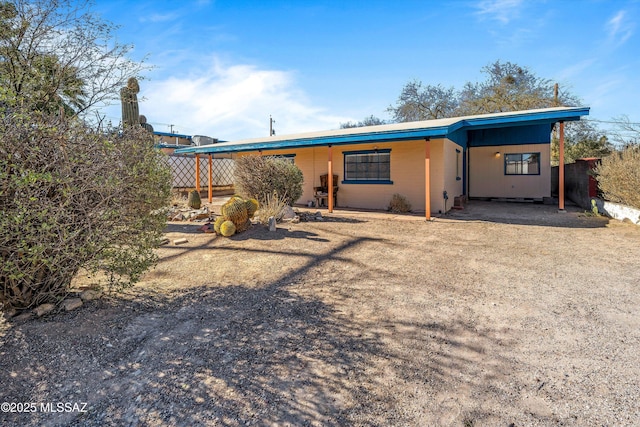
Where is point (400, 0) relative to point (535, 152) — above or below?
above

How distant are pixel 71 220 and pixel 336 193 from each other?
9137 mm

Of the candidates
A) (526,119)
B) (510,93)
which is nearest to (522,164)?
(526,119)

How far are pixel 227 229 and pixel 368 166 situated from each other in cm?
592

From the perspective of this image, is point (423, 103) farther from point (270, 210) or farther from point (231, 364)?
point (231, 364)

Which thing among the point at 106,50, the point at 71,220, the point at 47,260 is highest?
the point at 106,50

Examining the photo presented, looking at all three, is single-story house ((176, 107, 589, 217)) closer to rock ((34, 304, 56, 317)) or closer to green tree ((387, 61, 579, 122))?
rock ((34, 304, 56, 317))

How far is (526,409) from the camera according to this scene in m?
1.76

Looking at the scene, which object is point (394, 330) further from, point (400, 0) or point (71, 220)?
point (400, 0)

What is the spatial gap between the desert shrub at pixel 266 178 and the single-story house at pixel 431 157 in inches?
62.3

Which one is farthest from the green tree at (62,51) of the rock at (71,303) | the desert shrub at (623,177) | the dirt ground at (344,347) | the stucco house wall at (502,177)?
the stucco house wall at (502,177)

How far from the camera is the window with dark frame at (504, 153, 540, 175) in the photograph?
40.5ft

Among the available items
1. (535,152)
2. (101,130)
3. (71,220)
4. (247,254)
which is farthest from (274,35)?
(535,152)

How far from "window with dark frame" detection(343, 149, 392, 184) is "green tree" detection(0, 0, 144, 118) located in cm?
649

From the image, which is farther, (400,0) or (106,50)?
(400,0)
